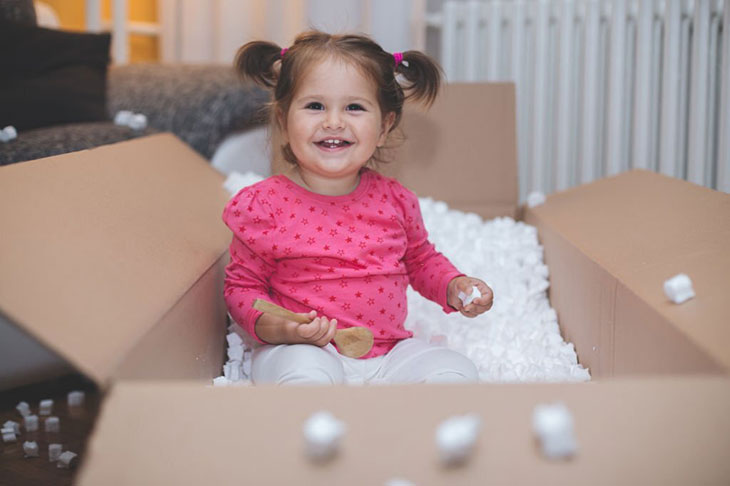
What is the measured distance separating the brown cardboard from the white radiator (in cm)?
134

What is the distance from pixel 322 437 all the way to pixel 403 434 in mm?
64

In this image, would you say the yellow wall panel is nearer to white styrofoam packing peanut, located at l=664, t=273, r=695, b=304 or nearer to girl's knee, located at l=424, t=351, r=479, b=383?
girl's knee, located at l=424, t=351, r=479, b=383

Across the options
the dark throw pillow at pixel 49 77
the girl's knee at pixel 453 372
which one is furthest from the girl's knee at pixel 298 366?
the dark throw pillow at pixel 49 77

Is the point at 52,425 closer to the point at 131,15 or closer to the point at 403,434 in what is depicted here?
the point at 403,434

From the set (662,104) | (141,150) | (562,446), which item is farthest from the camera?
(662,104)

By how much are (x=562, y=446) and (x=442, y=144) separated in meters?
1.11

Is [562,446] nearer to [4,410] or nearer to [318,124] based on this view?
[318,124]

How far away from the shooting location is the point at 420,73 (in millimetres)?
1088

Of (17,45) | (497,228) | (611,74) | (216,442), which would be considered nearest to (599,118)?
(611,74)

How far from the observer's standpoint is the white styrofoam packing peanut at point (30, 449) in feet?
3.25

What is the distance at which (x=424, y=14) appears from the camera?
2047mm

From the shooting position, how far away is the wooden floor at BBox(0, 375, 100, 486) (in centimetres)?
94

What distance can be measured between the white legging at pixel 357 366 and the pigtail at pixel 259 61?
405mm

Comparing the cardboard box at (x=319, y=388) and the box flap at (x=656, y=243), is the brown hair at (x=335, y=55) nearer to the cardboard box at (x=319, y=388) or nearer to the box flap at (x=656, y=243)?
the cardboard box at (x=319, y=388)
